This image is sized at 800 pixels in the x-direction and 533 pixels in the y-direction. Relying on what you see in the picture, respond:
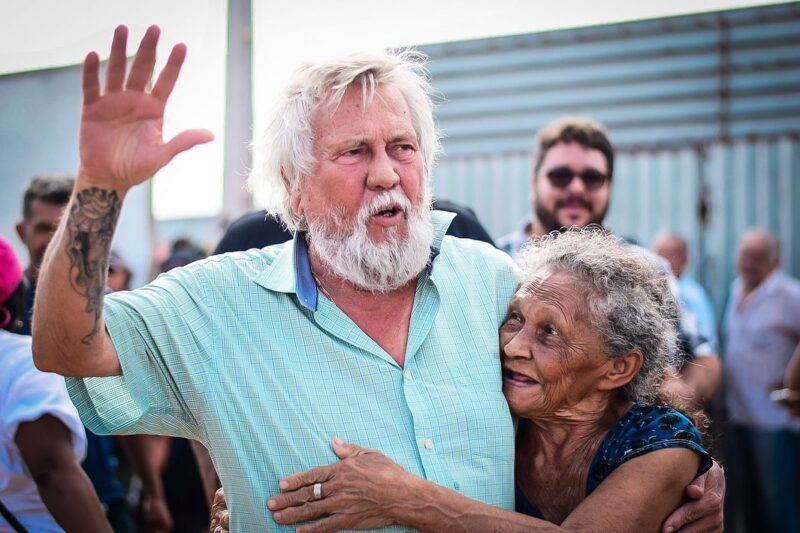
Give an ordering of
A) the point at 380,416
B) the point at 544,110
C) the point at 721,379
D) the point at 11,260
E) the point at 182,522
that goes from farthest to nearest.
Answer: the point at 544,110
the point at 721,379
the point at 182,522
the point at 11,260
the point at 380,416

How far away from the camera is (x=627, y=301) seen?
2424mm

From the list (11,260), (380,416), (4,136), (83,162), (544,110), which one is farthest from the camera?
(544,110)

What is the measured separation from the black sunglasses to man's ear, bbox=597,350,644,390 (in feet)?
7.15

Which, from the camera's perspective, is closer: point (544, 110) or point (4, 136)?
point (4, 136)

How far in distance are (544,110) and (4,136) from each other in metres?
4.57

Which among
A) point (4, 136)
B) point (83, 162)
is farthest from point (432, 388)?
point (4, 136)

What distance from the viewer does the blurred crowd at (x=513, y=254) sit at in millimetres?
2975

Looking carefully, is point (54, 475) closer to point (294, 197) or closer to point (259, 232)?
point (259, 232)

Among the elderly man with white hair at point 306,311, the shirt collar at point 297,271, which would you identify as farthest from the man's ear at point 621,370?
the shirt collar at point 297,271

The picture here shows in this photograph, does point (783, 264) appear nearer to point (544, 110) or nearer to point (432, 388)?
point (544, 110)

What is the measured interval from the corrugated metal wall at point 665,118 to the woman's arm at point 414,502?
5468 millimetres

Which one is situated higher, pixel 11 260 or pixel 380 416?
pixel 11 260

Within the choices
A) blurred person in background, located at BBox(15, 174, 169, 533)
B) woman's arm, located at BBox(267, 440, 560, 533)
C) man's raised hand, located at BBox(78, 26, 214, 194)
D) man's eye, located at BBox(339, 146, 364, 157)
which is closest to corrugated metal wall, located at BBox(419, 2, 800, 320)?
blurred person in background, located at BBox(15, 174, 169, 533)

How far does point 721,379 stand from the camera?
7.05 metres
